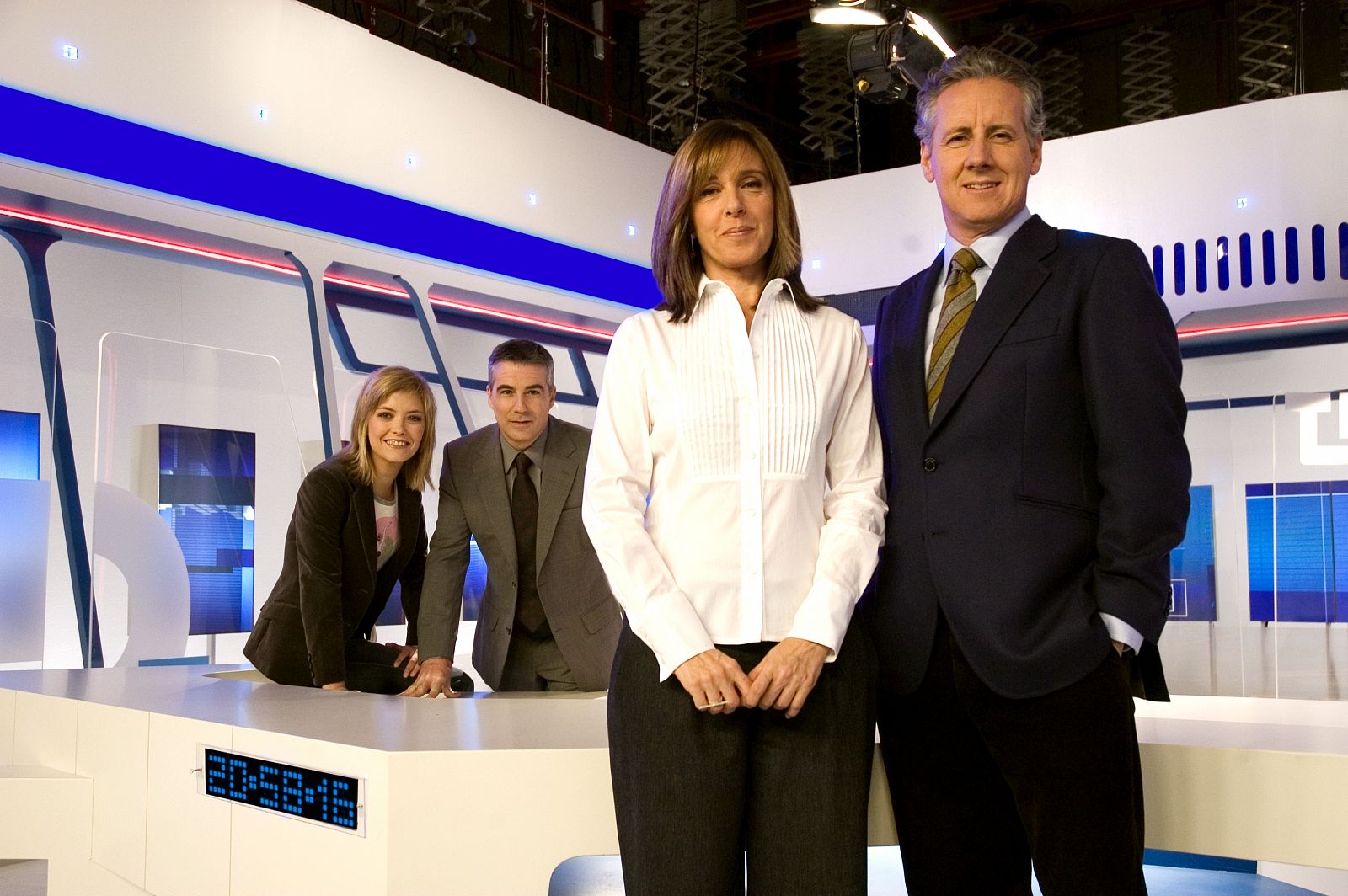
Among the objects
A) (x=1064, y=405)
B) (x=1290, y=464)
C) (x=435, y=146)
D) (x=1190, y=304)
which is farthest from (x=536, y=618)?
(x=1190, y=304)

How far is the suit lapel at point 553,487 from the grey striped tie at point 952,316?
141 centimetres

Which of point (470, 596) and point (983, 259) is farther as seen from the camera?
point (470, 596)

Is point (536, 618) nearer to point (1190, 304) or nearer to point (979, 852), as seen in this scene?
point (979, 852)

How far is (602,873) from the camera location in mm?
2006

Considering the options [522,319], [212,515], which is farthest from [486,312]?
[212,515]

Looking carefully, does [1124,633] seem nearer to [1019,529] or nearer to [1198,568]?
[1019,529]

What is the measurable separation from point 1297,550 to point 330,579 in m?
3.64

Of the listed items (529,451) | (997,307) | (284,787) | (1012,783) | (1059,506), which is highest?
(997,307)

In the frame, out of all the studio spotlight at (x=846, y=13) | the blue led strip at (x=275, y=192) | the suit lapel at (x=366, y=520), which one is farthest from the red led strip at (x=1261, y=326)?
the suit lapel at (x=366, y=520)

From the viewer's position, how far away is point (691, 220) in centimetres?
150

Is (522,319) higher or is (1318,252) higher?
(1318,252)

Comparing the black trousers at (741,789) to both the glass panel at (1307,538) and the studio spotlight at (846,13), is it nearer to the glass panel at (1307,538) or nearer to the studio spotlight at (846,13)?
the glass panel at (1307,538)

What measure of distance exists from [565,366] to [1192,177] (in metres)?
2.98

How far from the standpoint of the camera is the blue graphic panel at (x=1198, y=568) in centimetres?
473
